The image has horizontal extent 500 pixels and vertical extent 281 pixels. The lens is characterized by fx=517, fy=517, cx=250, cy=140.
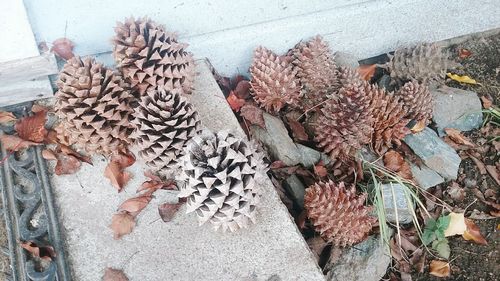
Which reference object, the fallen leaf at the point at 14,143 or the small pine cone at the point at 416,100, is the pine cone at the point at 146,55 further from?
the small pine cone at the point at 416,100

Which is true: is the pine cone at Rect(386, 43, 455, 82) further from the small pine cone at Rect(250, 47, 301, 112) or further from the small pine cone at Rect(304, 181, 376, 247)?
the small pine cone at Rect(304, 181, 376, 247)

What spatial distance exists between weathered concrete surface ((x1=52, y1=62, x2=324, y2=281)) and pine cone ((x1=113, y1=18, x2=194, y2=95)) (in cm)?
53

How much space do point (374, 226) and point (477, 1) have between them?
1.90 meters

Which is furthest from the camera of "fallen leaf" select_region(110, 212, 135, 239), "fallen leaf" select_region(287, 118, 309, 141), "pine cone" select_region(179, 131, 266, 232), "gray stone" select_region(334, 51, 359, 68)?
"gray stone" select_region(334, 51, 359, 68)

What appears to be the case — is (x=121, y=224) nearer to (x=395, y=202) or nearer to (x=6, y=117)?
(x=6, y=117)

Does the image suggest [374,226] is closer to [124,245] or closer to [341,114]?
[341,114]

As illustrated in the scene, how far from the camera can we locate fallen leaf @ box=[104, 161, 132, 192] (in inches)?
102

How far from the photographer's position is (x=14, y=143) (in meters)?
2.67

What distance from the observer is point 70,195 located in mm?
2562

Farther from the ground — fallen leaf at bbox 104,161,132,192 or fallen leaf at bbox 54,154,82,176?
fallen leaf at bbox 54,154,82,176

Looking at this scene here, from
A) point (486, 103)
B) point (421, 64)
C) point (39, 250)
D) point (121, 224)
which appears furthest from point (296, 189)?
point (486, 103)

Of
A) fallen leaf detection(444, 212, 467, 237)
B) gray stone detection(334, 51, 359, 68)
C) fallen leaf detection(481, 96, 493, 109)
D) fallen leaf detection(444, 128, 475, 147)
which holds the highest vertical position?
gray stone detection(334, 51, 359, 68)

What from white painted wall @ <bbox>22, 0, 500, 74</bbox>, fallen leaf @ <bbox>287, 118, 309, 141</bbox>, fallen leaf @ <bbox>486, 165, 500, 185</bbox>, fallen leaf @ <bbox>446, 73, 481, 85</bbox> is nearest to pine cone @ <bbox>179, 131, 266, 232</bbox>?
fallen leaf @ <bbox>287, 118, 309, 141</bbox>

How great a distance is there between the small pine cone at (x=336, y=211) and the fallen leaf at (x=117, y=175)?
3.03ft
